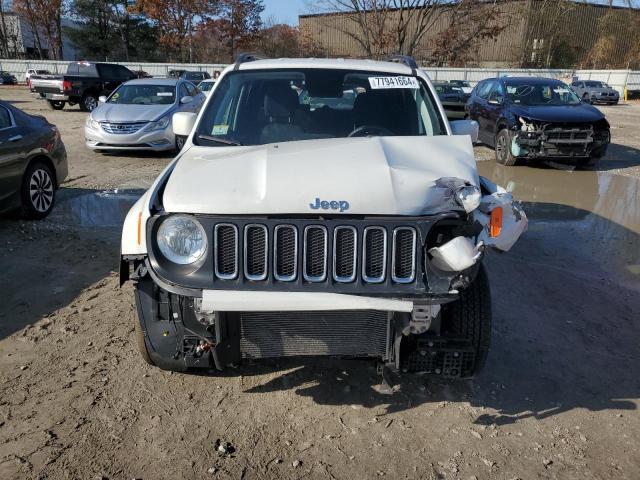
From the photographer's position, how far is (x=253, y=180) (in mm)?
2818

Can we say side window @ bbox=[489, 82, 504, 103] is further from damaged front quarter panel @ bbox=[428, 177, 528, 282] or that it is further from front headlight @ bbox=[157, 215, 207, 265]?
front headlight @ bbox=[157, 215, 207, 265]

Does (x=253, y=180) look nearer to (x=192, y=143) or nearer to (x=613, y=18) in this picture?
(x=192, y=143)

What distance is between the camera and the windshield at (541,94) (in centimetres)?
1144

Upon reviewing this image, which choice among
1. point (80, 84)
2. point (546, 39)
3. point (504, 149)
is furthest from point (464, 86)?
point (546, 39)

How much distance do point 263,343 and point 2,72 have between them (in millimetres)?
49271

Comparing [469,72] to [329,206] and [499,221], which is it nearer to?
[499,221]

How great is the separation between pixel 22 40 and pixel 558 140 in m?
63.3

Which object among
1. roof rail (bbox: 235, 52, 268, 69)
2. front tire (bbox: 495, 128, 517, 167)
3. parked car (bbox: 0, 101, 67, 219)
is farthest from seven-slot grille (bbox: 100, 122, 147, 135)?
front tire (bbox: 495, 128, 517, 167)

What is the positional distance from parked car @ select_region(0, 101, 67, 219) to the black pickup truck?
15.7m

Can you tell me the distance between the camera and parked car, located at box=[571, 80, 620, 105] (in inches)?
1294

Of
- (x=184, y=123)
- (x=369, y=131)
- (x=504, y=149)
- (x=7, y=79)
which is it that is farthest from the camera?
(x=7, y=79)

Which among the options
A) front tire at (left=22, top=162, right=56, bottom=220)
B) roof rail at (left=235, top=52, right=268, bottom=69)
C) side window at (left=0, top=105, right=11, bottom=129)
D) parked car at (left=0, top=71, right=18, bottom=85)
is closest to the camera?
roof rail at (left=235, top=52, right=268, bottom=69)

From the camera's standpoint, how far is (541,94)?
11562 millimetres

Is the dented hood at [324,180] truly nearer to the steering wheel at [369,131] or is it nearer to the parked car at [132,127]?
the steering wheel at [369,131]
